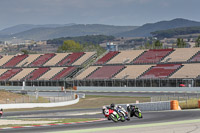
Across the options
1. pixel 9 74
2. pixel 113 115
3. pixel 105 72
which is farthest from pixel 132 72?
pixel 113 115

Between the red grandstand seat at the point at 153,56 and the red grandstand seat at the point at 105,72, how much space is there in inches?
199

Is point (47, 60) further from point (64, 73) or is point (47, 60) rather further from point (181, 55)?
point (181, 55)

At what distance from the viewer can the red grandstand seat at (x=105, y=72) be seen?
91250 millimetres

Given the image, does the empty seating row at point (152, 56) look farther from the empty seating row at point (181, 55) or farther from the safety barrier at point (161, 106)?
the safety barrier at point (161, 106)

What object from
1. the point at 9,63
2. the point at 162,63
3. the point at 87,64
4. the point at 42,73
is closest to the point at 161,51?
the point at 162,63

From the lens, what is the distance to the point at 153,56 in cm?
9719

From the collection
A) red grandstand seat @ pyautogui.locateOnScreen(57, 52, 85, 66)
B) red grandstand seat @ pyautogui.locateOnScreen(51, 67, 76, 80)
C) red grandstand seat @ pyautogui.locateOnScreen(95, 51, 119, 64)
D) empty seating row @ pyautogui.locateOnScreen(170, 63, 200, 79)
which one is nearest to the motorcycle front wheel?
empty seating row @ pyautogui.locateOnScreen(170, 63, 200, 79)

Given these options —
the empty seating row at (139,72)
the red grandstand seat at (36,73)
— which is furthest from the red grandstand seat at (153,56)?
the red grandstand seat at (36,73)

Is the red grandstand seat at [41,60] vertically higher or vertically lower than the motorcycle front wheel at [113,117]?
higher

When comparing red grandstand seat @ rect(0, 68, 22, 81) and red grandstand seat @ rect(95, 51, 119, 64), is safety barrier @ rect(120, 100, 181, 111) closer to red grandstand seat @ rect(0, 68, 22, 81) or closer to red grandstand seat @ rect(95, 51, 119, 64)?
red grandstand seat @ rect(95, 51, 119, 64)

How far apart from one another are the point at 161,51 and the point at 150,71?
1252 cm

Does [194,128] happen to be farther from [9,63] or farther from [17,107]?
[9,63]

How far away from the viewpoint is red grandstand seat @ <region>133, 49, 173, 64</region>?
313 ft

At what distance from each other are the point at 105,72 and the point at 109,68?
9.86 feet
